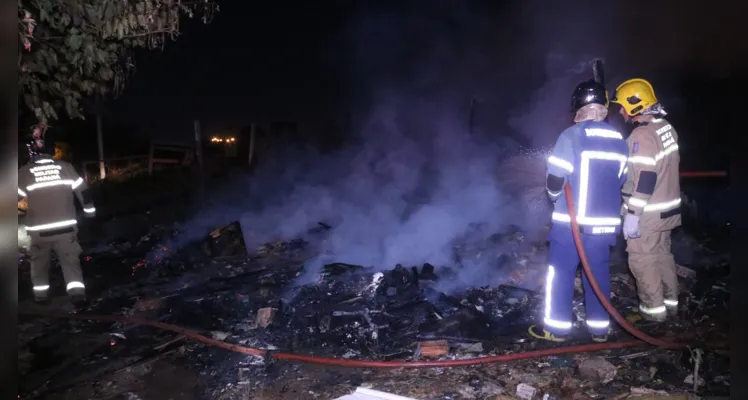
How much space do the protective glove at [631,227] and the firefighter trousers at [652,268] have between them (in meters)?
0.10

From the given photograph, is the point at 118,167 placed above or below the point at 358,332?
above

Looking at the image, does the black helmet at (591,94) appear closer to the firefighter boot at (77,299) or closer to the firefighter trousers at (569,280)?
the firefighter trousers at (569,280)

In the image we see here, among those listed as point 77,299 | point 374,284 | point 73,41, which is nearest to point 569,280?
point 374,284

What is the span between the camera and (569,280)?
396 centimetres

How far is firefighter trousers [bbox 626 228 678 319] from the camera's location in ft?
13.6

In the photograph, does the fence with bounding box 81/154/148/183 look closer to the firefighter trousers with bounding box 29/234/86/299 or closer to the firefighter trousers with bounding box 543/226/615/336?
the firefighter trousers with bounding box 29/234/86/299

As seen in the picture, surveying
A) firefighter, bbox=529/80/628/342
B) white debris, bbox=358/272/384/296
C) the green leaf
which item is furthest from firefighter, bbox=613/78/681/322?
the green leaf

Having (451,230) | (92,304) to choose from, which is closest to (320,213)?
(451,230)

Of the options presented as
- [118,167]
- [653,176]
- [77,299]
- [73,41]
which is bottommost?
[77,299]

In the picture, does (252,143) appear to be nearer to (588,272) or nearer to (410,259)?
(410,259)

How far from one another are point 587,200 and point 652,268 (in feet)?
Result: 3.27

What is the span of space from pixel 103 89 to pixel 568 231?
4.12m

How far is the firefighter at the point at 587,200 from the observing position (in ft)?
12.7

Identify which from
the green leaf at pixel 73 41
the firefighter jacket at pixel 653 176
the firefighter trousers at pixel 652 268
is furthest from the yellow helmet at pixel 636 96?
the green leaf at pixel 73 41
